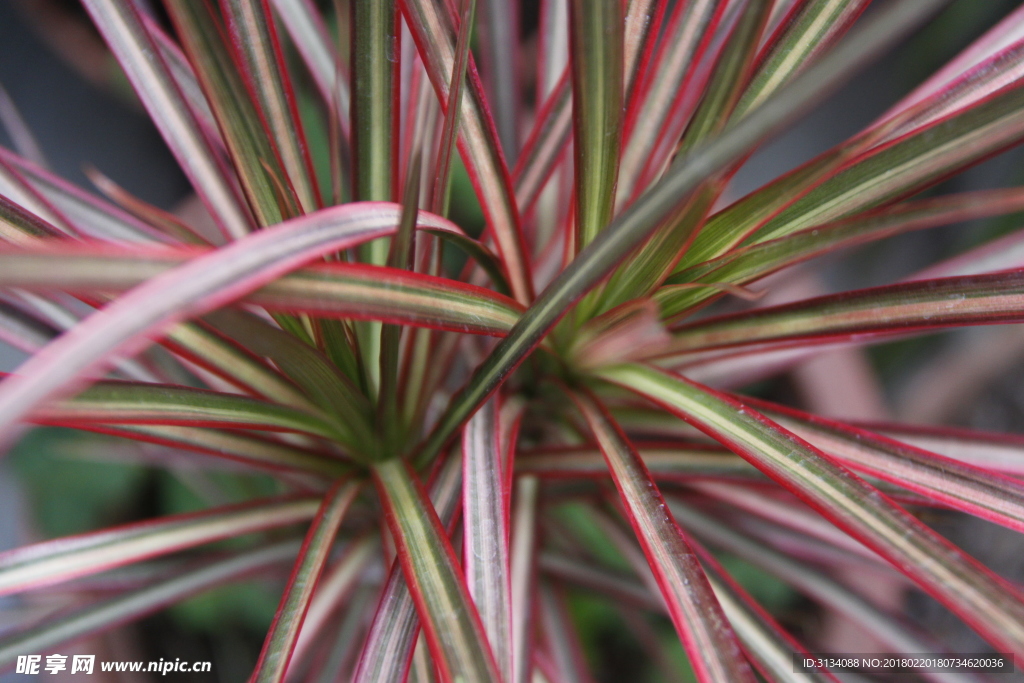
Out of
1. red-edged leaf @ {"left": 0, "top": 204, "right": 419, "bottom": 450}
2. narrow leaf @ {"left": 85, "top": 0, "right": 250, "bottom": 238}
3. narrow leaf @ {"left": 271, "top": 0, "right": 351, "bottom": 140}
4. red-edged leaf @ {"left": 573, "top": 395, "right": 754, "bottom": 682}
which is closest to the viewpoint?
red-edged leaf @ {"left": 0, "top": 204, "right": 419, "bottom": 450}

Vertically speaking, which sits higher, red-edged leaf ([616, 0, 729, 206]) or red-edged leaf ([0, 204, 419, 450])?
red-edged leaf ([616, 0, 729, 206])

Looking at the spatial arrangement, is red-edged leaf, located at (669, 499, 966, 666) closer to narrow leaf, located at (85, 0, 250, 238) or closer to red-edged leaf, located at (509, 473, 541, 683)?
red-edged leaf, located at (509, 473, 541, 683)

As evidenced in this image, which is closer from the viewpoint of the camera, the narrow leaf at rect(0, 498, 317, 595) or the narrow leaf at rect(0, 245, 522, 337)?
the narrow leaf at rect(0, 245, 522, 337)

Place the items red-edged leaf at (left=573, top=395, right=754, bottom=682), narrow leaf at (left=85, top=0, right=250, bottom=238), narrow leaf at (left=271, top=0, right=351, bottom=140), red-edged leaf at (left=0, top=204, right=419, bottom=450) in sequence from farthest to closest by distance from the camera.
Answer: narrow leaf at (left=271, top=0, right=351, bottom=140) < narrow leaf at (left=85, top=0, right=250, bottom=238) < red-edged leaf at (left=573, top=395, right=754, bottom=682) < red-edged leaf at (left=0, top=204, right=419, bottom=450)

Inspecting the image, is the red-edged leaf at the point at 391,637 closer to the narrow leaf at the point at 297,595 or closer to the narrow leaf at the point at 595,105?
the narrow leaf at the point at 297,595

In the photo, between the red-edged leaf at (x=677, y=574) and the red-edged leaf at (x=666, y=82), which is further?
the red-edged leaf at (x=666, y=82)

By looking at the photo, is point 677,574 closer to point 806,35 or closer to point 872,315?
point 872,315

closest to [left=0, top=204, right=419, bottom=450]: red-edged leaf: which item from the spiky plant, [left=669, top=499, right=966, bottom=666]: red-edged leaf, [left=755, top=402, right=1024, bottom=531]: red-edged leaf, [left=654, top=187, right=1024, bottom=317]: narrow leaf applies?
the spiky plant

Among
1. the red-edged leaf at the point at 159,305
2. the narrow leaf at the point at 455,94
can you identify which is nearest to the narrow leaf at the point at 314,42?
the narrow leaf at the point at 455,94

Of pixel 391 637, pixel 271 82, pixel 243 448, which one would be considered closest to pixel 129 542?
pixel 243 448

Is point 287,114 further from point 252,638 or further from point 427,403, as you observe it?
point 252,638
